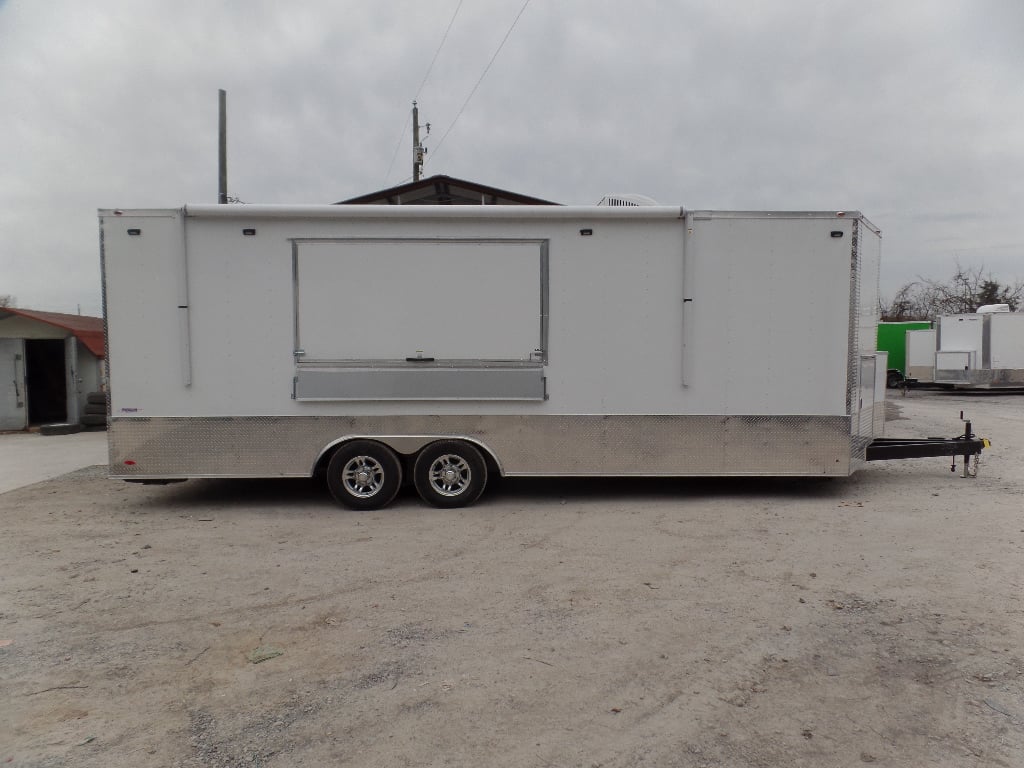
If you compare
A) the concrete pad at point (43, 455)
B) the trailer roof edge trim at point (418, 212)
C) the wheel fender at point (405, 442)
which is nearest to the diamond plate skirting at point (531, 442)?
the wheel fender at point (405, 442)

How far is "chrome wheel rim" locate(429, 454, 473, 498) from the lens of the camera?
267 inches

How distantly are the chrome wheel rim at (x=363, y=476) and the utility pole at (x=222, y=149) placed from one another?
11.4 metres

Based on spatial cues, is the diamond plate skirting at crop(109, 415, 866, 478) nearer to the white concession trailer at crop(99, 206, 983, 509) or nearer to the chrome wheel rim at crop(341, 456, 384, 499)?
the white concession trailer at crop(99, 206, 983, 509)

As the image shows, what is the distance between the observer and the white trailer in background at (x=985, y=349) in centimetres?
2112

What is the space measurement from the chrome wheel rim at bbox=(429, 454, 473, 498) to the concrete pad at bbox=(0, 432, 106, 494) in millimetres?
5438

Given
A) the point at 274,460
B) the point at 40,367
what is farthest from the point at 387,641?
the point at 40,367

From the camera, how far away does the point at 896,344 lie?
26031mm

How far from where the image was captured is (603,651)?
143 inches

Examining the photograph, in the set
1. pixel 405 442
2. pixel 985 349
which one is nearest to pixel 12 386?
pixel 405 442

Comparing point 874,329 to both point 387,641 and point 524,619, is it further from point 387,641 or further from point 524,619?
point 387,641

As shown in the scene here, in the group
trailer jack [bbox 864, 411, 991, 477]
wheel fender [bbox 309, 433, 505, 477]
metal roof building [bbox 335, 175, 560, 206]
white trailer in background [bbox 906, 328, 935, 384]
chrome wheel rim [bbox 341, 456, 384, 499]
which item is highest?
metal roof building [bbox 335, 175, 560, 206]

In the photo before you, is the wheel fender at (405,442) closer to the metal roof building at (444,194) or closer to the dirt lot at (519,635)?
the dirt lot at (519,635)

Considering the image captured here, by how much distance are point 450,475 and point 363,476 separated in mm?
876

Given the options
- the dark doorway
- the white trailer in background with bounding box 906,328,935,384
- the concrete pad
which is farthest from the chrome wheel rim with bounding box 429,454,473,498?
the white trailer in background with bounding box 906,328,935,384
